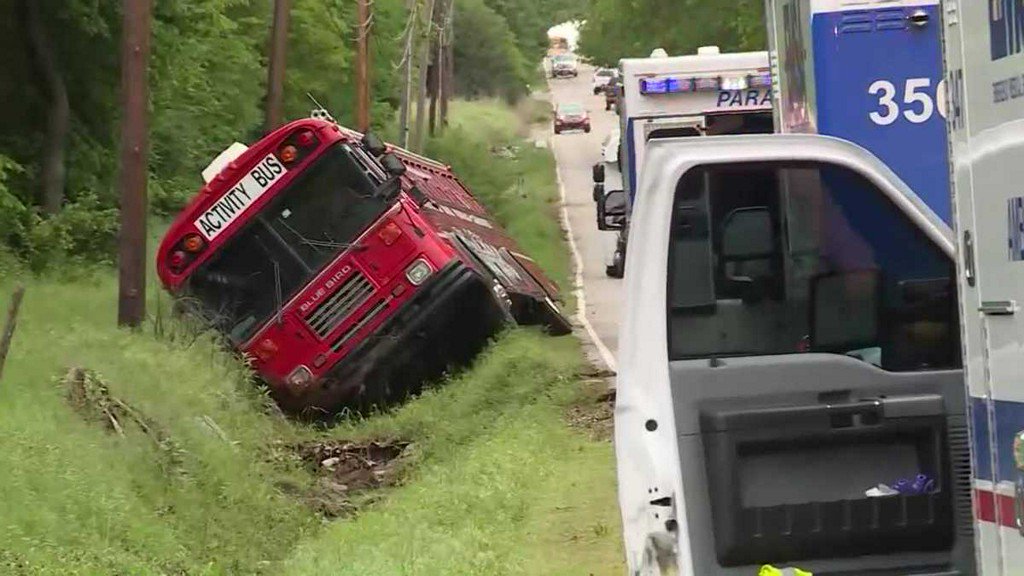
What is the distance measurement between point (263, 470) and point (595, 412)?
336 cm

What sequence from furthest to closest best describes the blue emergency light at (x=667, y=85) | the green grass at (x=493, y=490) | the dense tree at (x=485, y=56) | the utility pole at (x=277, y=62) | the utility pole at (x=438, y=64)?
the dense tree at (x=485, y=56), the utility pole at (x=438, y=64), the utility pole at (x=277, y=62), the blue emergency light at (x=667, y=85), the green grass at (x=493, y=490)

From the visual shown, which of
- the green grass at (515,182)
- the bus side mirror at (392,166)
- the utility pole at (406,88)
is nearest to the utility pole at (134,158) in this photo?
the bus side mirror at (392,166)

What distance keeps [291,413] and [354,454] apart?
139 centimetres

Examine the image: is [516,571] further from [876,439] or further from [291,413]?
[291,413]

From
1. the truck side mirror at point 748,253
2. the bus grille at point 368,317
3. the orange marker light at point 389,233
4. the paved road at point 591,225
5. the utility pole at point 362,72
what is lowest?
the paved road at point 591,225

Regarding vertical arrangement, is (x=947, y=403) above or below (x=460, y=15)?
below

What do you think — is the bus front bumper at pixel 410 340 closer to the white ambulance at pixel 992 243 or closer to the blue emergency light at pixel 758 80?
the blue emergency light at pixel 758 80

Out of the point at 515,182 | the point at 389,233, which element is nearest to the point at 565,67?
the point at 515,182

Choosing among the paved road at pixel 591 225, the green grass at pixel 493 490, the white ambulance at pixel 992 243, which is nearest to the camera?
the white ambulance at pixel 992 243

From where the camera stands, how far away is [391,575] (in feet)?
29.2

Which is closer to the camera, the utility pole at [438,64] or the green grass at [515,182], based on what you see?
the green grass at [515,182]

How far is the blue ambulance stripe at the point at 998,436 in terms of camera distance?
408cm

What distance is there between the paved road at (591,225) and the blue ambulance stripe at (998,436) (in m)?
8.90

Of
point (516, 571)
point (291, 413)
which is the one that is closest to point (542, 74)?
point (291, 413)
